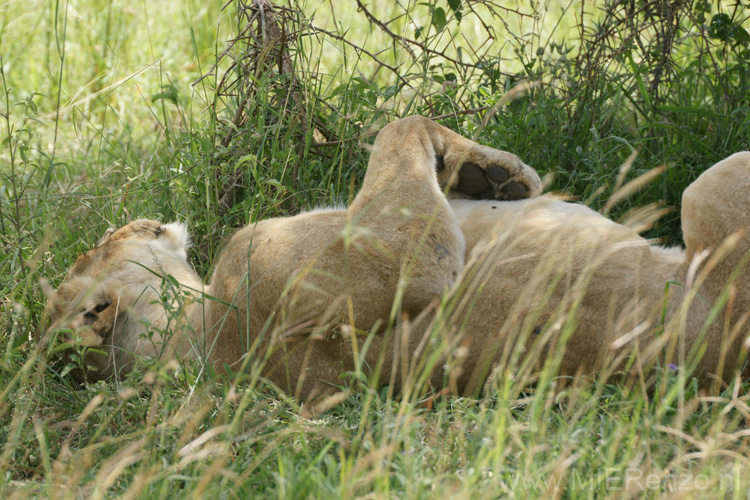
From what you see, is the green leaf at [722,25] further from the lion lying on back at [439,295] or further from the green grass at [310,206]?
the lion lying on back at [439,295]

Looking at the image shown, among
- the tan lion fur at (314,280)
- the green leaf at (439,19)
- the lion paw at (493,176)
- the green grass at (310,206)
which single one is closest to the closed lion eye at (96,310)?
the tan lion fur at (314,280)

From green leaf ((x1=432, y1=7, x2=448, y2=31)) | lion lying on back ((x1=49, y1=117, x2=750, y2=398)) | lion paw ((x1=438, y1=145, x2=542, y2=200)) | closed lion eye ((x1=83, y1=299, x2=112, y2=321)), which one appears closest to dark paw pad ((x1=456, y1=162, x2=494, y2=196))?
→ lion paw ((x1=438, y1=145, x2=542, y2=200))

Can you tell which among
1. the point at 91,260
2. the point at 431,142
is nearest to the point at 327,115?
the point at 431,142

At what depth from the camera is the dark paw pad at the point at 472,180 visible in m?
3.19

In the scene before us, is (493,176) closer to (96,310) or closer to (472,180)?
(472,180)

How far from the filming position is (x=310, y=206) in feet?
12.0

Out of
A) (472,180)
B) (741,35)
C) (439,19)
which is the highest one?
(439,19)

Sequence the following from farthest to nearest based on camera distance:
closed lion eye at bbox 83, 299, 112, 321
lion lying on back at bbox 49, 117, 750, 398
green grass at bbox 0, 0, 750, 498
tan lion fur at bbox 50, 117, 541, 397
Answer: closed lion eye at bbox 83, 299, 112, 321 < tan lion fur at bbox 50, 117, 541, 397 < lion lying on back at bbox 49, 117, 750, 398 < green grass at bbox 0, 0, 750, 498

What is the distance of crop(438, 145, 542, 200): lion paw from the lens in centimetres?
318

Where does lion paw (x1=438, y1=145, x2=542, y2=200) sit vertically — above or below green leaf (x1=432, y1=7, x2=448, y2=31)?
below

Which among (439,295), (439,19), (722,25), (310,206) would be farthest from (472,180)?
(722,25)

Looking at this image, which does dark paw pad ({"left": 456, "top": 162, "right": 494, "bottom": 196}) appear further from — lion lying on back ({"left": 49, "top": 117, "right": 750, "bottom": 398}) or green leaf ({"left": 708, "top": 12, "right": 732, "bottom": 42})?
green leaf ({"left": 708, "top": 12, "right": 732, "bottom": 42})

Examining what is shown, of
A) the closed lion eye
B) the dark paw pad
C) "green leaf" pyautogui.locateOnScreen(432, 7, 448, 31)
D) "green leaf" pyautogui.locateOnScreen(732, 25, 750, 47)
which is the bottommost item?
the closed lion eye

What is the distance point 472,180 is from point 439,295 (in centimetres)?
68
